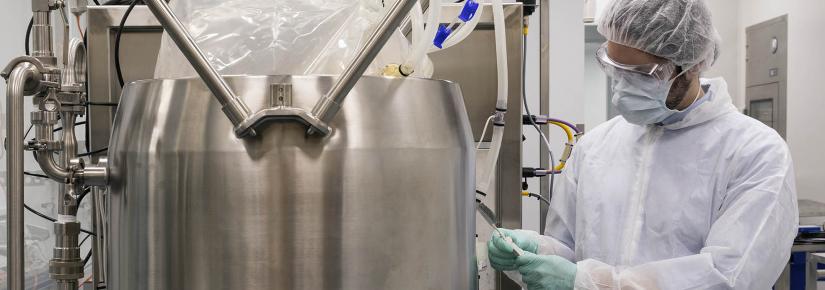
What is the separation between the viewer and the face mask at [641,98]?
3.77 ft

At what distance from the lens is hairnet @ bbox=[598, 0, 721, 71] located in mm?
1133

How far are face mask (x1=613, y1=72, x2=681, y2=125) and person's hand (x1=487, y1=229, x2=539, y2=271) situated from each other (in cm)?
30

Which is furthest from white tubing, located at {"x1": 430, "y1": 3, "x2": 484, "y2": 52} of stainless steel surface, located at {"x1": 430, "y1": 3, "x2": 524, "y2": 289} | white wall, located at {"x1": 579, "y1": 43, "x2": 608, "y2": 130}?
white wall, located at {"x1": 579, "y1": 43, "x2": 608, "y2": 130}

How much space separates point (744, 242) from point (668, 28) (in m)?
0.39

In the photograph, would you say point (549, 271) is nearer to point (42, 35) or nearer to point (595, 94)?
point (42, 35)

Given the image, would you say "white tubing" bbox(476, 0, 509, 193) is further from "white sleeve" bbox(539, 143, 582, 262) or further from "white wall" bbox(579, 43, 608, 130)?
"white wall" bbox(579, 43, 608, 130)

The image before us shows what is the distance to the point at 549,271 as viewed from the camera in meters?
1.10

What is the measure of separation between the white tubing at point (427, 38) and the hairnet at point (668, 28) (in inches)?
22.1

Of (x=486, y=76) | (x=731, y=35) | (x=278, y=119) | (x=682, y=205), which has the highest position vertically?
(x=731, y=35)

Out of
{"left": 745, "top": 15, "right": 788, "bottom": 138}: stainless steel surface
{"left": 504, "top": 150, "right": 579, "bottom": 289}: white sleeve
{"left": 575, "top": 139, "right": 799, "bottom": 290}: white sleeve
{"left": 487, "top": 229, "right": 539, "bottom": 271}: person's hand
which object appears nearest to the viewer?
{"left": 575, "top": 139, "right": 799, "bottom": 290}: white sleeve

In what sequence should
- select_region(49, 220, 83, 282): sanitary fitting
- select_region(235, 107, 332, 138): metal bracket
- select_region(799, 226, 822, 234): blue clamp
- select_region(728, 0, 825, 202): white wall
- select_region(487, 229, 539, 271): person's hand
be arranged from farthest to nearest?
select_region(728, 0, 825, 202): white wall < select_region(799, 226, 822, 234): blue clamp < select_region(487, 229, 539, 271): person's hand < select_region(49, 220, 83, 282): sanitary fitting < select_region(235, 107, 332, 138): metal bracket

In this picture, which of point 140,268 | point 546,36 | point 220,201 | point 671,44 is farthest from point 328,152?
point 546,36

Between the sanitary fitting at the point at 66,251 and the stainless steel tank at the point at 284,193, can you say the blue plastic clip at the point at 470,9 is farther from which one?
the sanitary fitting at the point at 66,251

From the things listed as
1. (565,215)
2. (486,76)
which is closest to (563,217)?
(565,215)
